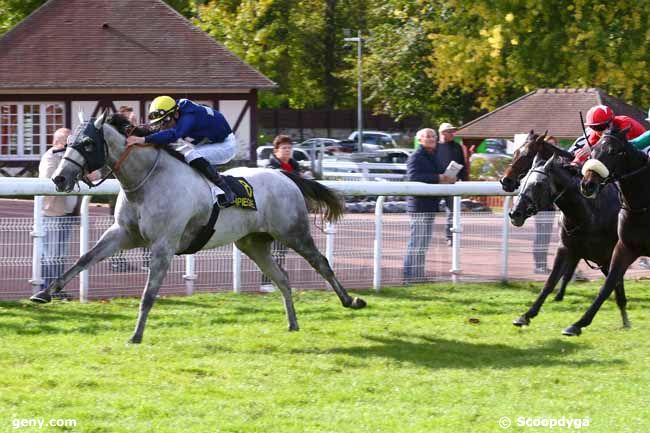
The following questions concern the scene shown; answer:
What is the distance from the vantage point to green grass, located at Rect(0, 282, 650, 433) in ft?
22.2

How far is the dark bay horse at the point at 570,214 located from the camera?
10.1 m

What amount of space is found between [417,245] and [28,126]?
2206 centimetres

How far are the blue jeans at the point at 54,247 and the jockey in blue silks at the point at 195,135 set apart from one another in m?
2.00

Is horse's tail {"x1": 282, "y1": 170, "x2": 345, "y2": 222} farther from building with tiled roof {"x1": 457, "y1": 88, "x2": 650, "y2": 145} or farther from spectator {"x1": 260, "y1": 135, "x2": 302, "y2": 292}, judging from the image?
building with tiled roof {"x1": 457, "y1": 88, "x2": 650, "y2": 145}

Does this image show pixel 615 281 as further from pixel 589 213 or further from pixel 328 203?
pixel 328 203

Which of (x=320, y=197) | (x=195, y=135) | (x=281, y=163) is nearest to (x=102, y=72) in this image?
(x=281, y=163)

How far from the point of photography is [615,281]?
9797 millimetres

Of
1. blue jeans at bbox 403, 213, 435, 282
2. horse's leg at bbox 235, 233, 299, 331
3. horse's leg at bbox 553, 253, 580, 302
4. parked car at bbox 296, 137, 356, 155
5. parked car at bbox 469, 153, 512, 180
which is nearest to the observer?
horse's leg at bbox 235, 233, 299, 331

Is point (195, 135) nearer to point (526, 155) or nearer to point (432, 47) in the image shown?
point (526, 155)

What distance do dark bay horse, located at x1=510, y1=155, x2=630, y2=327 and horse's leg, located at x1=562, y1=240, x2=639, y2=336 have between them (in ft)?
1.49

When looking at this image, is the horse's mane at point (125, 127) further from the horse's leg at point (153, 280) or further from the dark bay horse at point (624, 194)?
the dark bay horse at point (624, 194)

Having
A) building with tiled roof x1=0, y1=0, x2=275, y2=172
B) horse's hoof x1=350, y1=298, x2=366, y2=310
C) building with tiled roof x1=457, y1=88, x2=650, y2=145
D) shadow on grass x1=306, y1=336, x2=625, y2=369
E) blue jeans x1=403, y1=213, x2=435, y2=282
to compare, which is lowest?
shadow on grass x1=306, y1=336, x2=625, y2=369

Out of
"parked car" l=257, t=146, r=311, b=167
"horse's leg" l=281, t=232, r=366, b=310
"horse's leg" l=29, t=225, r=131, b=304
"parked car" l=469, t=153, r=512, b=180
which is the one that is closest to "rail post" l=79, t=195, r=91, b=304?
"horse's leg" l=29, t=225, r=131, b=304

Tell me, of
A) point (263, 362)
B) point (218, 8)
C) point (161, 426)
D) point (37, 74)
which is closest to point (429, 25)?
point (37, 74)
